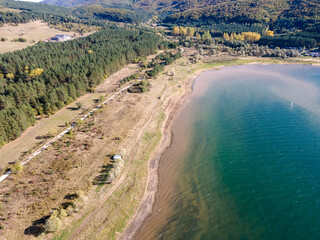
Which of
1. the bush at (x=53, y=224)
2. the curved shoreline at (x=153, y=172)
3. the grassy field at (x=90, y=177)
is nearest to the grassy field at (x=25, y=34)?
the grassy field at (x=90, y=177)

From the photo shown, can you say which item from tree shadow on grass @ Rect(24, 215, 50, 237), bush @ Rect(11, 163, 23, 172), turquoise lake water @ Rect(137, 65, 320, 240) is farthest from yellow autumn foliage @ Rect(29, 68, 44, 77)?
tree shadow on grass @ Rect(24, 215, 50, 237)

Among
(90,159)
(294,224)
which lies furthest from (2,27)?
(294,224)

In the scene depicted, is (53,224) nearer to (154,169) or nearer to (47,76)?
(154,169)

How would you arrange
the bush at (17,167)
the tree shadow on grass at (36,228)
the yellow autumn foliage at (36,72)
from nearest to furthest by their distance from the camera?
the tree shadow on grass at (36,228) → the bush at (17,167) → the yellow autumn foliage at (36,72)

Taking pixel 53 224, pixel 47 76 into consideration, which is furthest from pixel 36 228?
pixel 47 76

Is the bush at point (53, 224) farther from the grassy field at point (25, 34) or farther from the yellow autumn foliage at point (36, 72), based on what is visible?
the grassy field at point (25, 34)
